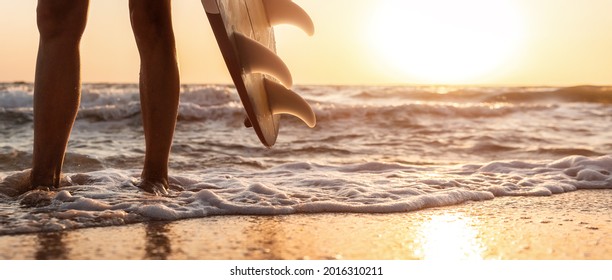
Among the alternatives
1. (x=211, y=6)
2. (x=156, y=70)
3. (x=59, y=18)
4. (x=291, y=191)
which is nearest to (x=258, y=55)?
(x=211, y=6)

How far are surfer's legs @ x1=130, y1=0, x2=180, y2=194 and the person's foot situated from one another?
0.39ft

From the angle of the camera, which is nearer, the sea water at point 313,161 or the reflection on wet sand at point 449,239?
the reflection on wet sand at point 449,239

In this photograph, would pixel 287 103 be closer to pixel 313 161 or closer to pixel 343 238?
pixel 343 238

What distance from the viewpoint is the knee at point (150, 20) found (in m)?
2.38

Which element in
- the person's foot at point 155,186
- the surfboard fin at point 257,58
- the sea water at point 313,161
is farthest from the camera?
the person's foot at point 155,186

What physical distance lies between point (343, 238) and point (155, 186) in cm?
86

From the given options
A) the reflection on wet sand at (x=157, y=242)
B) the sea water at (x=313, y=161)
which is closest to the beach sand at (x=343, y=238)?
the reflection on wet sand at (x=157, y=242)

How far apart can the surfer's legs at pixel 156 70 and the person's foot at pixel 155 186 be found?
0.39 ft

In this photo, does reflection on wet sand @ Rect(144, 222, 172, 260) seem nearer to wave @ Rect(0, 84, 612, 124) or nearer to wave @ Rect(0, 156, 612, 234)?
wave @ Rect(0, 156, 612, 234)

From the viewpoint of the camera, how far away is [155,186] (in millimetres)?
2537

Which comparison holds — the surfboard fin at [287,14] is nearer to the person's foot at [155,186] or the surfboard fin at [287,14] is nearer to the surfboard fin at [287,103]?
the surfboard fin at [287,103]

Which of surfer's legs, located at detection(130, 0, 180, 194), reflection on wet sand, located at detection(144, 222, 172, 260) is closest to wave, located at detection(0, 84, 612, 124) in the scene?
surfer's legs, located at detection(130, 0, 180, 194)

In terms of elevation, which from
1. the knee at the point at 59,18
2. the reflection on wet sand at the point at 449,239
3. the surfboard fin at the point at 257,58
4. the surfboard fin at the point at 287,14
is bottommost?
the reflection on wet sand at the point at 449,239

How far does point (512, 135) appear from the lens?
644cm
